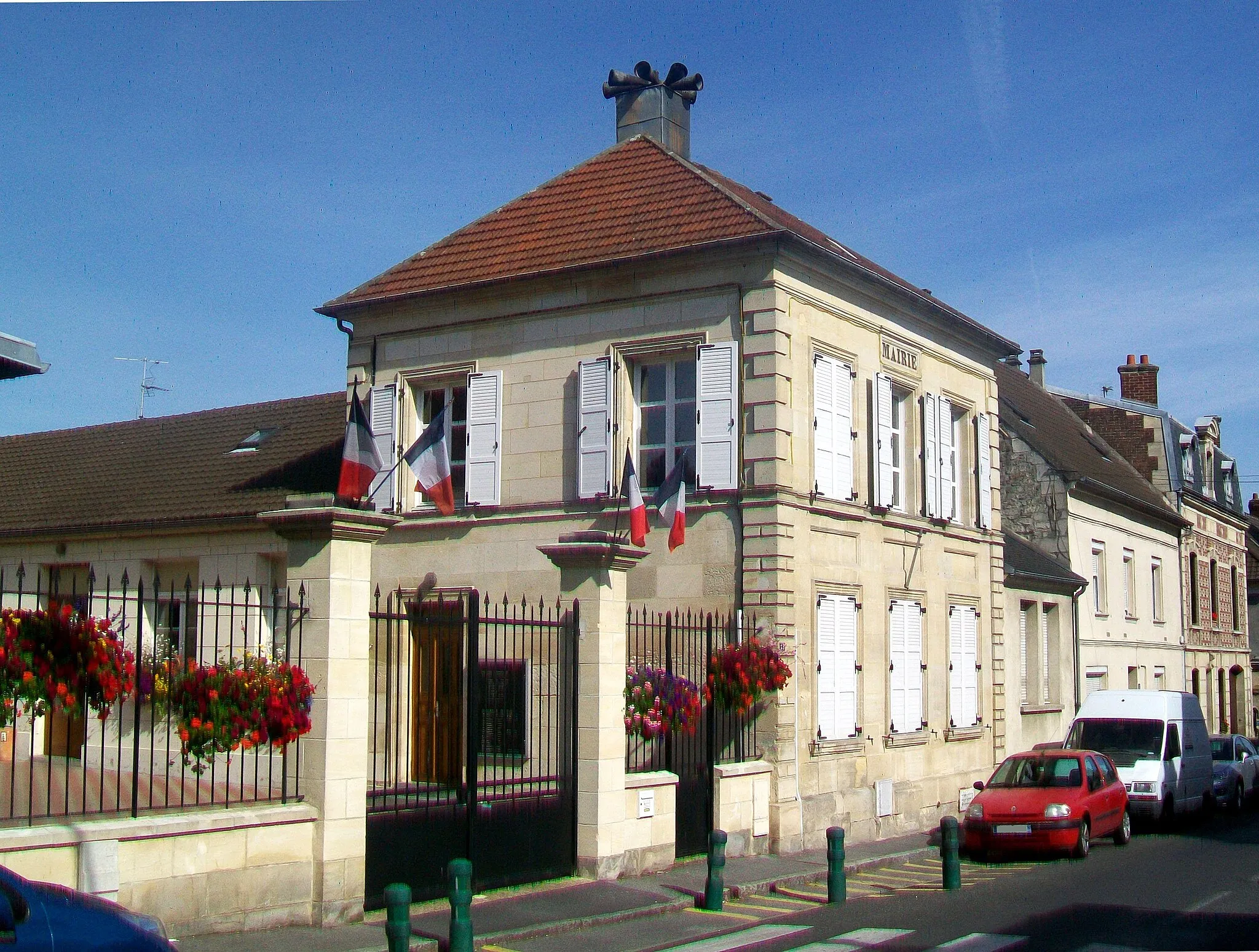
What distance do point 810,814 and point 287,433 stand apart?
13.5 m

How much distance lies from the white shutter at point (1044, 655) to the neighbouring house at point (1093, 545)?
0.19ft

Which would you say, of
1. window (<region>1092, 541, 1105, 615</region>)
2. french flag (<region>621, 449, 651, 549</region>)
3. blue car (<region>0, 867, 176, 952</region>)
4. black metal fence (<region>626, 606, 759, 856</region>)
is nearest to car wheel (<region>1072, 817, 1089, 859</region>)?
black metal fence (<region>626, 606, 759, 856</region>)

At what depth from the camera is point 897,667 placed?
1869 centimetres

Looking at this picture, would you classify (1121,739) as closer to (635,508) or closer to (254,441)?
A: (635,508)

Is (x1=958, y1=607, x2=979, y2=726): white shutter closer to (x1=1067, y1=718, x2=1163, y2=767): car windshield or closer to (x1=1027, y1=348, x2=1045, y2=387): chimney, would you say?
(x1=1067, y1=718, x2=1163, y2=767): car windshield

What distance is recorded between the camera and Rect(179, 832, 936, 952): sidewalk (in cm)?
976

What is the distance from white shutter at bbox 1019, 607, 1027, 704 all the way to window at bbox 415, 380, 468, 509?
447 inches

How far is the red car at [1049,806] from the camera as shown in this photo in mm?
16078

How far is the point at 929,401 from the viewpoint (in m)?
19.8

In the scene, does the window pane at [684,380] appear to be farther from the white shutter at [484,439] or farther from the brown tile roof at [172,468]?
the brown tile roof at [172,468]

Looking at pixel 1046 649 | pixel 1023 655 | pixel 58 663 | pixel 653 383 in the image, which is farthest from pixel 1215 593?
pixel 58 663

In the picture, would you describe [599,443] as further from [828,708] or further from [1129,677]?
[1129,677]

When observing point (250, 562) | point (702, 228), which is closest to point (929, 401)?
point (702, 228)

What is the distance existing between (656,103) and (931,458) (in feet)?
22.6
